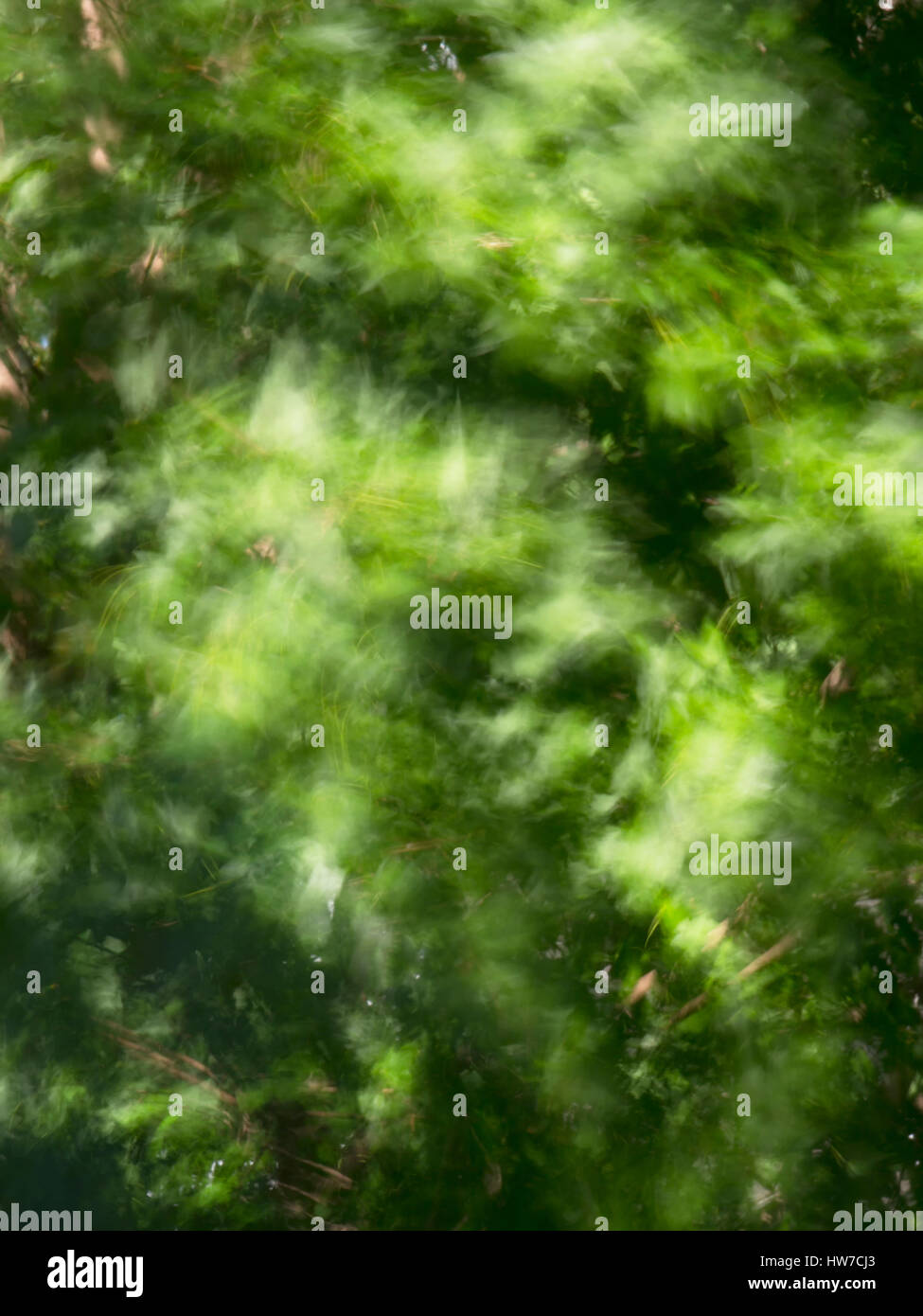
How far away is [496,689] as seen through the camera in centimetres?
142

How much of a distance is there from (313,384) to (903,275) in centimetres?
84

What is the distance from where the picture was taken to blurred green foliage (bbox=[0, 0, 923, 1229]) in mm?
1409

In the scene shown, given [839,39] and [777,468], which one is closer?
[777,468]

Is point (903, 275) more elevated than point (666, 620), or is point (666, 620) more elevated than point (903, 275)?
point (903, 275)

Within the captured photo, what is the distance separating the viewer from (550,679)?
1.42 meters

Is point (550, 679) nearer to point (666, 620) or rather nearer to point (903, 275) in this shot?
point (666, 620)

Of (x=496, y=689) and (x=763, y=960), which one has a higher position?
(x=496, y=689)

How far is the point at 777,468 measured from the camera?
4.62 ft

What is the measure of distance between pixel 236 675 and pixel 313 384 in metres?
0.42

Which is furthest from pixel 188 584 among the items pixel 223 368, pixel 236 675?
pixel 223 368

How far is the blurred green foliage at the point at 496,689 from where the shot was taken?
1409 millimetres

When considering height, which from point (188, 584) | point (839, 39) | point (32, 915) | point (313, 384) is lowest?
point (32, 915)

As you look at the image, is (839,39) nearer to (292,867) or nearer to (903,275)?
(903,275)

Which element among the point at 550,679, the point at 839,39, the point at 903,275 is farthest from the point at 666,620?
the point at 839,39
